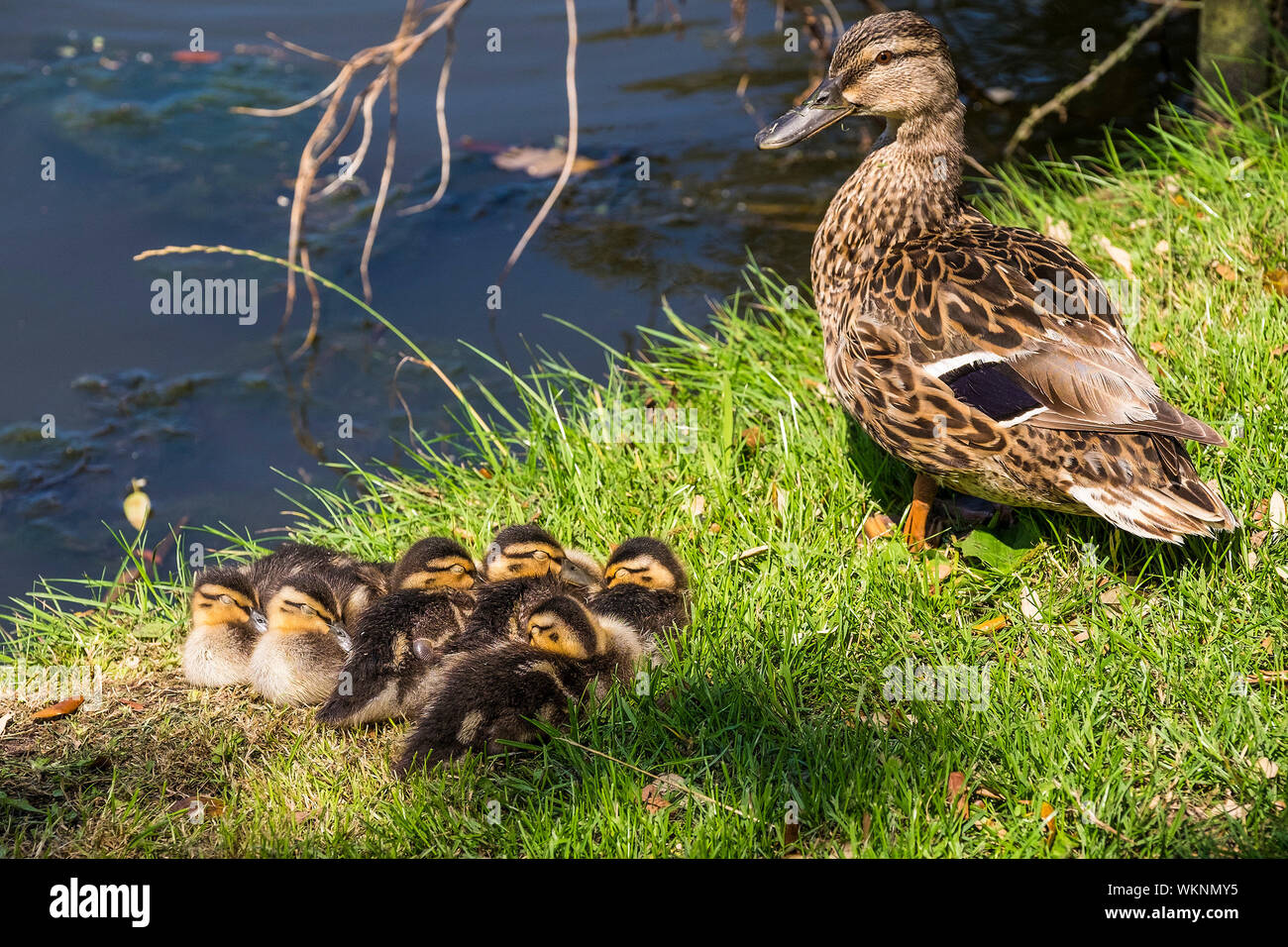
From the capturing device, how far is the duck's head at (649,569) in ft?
12.4

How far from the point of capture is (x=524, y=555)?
3.83 metres

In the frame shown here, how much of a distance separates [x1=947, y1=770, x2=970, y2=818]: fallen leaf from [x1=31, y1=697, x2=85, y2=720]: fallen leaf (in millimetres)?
2868

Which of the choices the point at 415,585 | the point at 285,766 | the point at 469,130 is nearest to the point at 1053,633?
the point at 415,585

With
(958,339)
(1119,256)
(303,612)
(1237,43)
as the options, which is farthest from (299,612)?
(1237,43)

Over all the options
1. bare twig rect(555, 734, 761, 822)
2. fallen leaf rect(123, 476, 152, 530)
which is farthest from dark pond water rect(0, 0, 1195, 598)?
bare twig rect(555, 734, 761, 822)

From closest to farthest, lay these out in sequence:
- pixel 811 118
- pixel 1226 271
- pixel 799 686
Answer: pixel 799 686 → pixel 811 118 → pixel 1226 271

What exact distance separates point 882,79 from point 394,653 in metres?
2.63

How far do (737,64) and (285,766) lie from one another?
6.99 m

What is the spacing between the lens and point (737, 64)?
350 inches

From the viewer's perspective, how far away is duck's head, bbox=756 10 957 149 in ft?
13.4

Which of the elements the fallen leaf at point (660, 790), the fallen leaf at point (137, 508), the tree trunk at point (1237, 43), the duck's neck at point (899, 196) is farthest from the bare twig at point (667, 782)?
the tree trunk at point (1237, 43)

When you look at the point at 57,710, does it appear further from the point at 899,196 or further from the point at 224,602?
the point at 899,196

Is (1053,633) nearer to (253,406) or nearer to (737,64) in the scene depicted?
(253,406)

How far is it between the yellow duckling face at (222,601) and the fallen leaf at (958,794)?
7.70 feet
